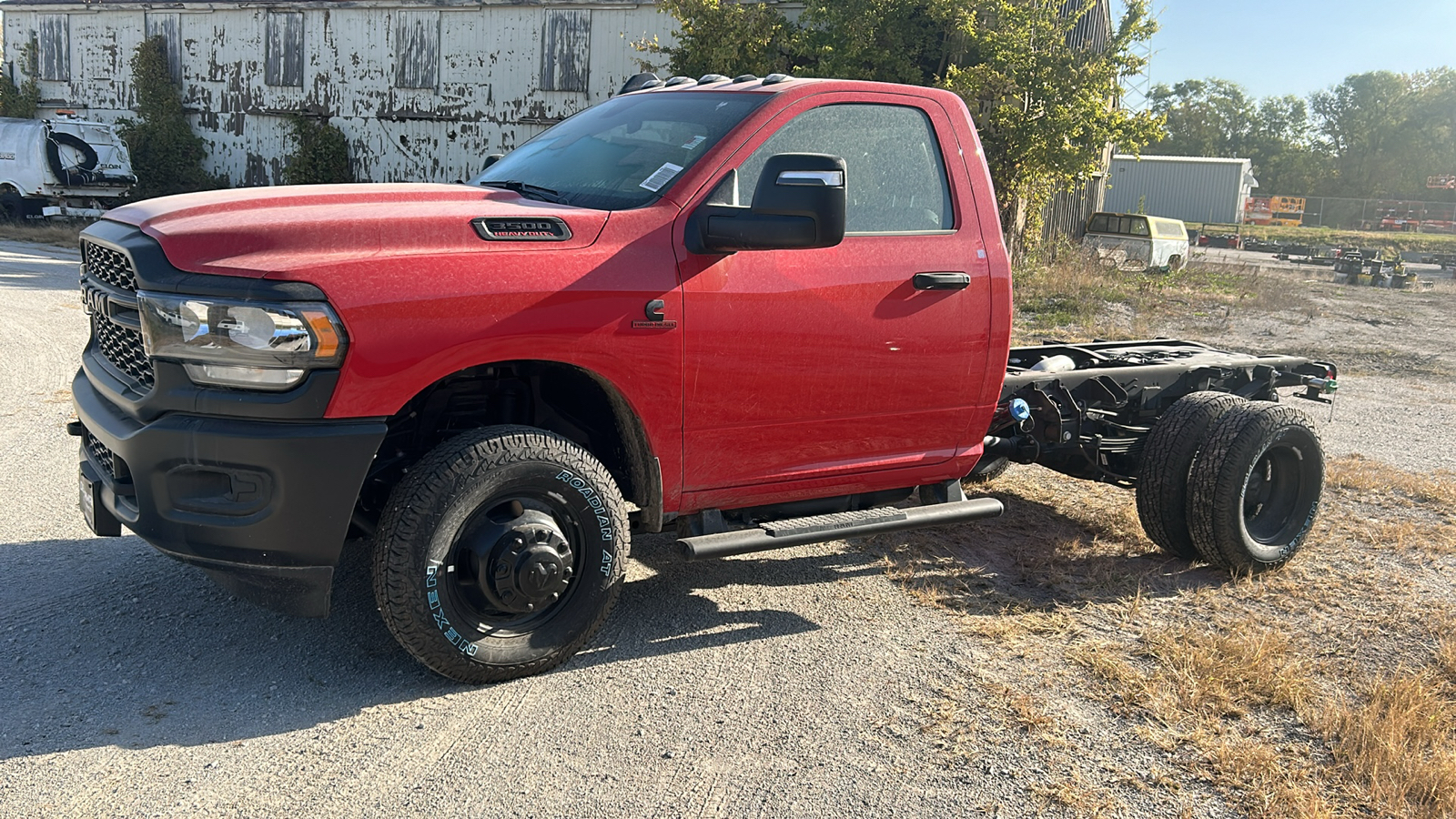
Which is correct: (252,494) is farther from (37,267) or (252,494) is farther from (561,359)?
(37,267)

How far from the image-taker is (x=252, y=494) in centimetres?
326

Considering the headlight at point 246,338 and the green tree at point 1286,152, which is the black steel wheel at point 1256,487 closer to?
the headlight at point 246,338

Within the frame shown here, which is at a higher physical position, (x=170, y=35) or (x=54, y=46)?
(x=170, y=35)

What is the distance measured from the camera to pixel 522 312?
3453 mm

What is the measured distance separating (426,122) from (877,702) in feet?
70.8

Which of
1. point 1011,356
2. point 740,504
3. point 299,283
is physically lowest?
point 740,504

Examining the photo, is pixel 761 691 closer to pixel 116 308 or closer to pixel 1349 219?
pixel 116 308

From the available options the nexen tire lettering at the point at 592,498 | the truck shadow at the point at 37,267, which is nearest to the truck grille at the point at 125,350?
the nexen tire lettering at the point at 592,498

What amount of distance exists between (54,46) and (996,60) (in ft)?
74.7

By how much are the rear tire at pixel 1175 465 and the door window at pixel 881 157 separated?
1.66m

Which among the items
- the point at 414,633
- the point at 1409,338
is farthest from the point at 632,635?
the point at 1409,338

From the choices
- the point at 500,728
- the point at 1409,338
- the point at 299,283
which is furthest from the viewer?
the point at 1409,338

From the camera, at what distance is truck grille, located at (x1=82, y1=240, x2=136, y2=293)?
347 cm

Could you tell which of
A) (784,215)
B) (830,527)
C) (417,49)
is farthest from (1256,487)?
A: (417,49)
